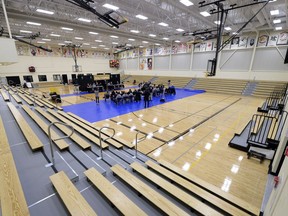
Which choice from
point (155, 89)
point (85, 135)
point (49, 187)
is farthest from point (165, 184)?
point (155, 89)

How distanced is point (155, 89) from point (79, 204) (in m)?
11.2

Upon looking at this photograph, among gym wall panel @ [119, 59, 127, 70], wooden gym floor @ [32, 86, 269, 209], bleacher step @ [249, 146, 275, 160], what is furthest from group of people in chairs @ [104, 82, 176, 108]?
gym wall panel @ [119, 59, 127, 70]

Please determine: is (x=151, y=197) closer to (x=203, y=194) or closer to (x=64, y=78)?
(x=203, y=194)

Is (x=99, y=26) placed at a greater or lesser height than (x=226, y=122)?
greater

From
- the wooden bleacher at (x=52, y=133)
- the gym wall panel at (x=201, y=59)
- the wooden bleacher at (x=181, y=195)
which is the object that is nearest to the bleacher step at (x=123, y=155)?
the wooden bleacher at (x=181, y=195)

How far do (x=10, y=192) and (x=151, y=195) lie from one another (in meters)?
1.87

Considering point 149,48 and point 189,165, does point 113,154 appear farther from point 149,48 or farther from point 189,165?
point 149,48

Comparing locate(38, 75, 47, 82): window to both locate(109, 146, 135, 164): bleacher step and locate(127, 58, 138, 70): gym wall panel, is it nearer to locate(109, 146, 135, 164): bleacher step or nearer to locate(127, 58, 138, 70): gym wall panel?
locate(127, 58, 138, 70): gym wall panel

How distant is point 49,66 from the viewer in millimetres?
20875

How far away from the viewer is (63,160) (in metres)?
2.79

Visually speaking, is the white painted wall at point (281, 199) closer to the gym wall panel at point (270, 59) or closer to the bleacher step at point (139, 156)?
the bleacher step at point (139, 156)

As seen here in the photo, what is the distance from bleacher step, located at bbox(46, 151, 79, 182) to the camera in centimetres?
237

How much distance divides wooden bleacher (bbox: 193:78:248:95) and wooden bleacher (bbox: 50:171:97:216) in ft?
51.7

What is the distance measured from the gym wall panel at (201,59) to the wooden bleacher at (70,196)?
1833cm
